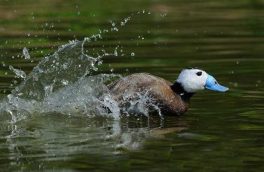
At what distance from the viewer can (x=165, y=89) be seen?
1039cm

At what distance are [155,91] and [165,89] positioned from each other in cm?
16

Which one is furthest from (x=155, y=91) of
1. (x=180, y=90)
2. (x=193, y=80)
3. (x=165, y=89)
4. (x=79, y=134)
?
(x=79, y=134)

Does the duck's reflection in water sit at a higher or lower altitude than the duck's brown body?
lower

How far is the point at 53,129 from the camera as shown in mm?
9484

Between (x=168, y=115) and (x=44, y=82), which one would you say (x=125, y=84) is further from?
(x=44, y=82)

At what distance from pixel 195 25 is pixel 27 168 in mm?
11080

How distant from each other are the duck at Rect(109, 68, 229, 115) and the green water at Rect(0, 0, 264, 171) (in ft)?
0.53

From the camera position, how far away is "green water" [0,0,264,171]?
8180mm

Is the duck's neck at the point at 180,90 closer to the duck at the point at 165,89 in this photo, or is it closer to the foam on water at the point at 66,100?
the duck at the point at 165,89

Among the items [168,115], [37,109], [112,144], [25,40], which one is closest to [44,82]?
[37,109]

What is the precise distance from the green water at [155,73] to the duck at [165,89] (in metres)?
0.16

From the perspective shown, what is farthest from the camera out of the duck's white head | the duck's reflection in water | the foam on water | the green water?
the duck's white head

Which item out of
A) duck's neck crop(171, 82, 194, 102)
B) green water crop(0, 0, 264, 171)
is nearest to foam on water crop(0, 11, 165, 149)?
green water crop(0, 0, 264, 171)

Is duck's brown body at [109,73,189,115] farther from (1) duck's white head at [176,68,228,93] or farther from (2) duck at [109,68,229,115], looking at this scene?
(1) duck's white head at [176,68,228,93]
